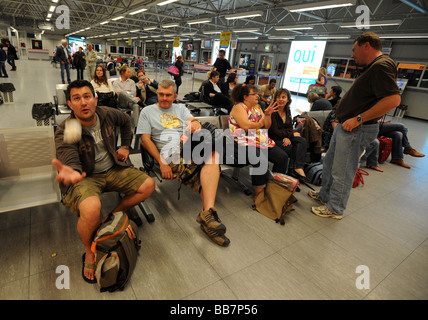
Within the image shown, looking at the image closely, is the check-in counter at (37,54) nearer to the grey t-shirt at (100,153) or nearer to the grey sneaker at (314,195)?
the grey t-shirt at (100,153)

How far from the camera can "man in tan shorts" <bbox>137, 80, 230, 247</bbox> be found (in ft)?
7.30

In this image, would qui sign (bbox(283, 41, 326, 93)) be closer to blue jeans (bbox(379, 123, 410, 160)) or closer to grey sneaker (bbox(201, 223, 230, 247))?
blue jeans (bbox(379, 123, 410, 160))

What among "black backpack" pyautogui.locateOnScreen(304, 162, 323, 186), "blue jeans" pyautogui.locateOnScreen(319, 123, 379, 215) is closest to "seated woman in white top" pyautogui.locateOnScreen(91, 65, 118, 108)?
"black backpack" pyautogui.locateOnScreen(304, 162, 323, 186)

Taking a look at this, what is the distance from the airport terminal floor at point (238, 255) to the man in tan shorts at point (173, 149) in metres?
0.31

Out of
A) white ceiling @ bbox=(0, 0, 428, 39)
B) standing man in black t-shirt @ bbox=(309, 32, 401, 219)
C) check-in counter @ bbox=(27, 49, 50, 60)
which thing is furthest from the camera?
check-in counter @ bbox=(27, 49, 50, 60)

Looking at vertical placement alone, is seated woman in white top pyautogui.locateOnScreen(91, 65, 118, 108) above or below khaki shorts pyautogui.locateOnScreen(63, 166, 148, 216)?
above

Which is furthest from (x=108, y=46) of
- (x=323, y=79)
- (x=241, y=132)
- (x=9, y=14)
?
(x=241, y=132)

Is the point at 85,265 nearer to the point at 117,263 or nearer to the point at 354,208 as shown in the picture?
the point at 117,263

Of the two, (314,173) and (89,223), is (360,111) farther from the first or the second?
(89,223)

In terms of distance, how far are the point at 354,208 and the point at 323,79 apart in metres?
4.61

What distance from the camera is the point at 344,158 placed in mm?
2463

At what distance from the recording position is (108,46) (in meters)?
38.7

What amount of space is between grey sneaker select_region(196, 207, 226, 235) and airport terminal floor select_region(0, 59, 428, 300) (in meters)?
0.15

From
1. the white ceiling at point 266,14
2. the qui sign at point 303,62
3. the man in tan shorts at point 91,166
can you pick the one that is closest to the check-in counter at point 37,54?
the white ceiling at point 266,14
